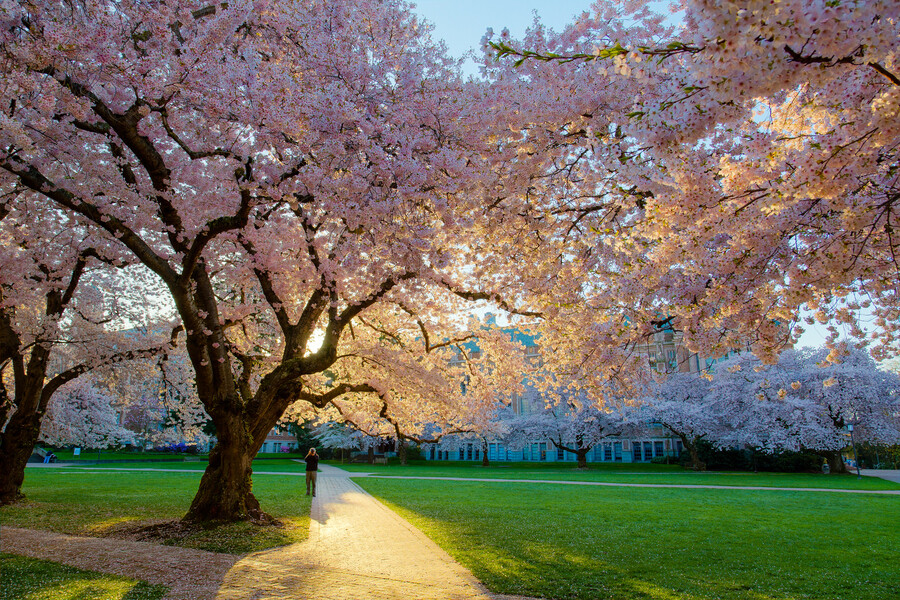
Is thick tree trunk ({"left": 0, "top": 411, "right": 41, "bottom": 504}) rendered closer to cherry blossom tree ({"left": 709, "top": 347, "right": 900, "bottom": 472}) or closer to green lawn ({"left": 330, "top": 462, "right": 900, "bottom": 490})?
green lawn ({"left": 330, "top": 462, "right": 900, "bottom": 490})

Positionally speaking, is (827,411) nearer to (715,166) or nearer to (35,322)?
(715,166)

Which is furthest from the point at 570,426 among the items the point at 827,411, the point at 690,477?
the point at 827,411

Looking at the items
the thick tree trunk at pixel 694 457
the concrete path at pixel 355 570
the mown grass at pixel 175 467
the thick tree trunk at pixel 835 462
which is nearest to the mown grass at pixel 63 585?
the concrete path at pixel 355 570

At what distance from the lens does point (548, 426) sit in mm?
41188

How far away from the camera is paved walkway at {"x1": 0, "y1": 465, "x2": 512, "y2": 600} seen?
17.4 feet

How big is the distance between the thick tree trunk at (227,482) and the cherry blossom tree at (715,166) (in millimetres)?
6338

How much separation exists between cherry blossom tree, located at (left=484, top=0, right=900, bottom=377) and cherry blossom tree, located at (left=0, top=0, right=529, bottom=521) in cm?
118

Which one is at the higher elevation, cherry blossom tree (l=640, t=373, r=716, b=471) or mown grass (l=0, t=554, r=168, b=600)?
cherry blossom tree (l=640, t=373, r=716, b=471)

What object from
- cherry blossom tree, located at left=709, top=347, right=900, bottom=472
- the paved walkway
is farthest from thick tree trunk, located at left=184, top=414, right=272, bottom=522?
cherry blossom tree, located at left=709, top=347, right=900, bottom=472

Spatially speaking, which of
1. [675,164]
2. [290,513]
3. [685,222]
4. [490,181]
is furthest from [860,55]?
[290,513]

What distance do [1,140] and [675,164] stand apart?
836 cm

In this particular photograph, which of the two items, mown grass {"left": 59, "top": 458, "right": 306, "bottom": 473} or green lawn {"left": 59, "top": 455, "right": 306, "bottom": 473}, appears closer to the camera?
mown grass {"left": 59, "top": 458, "right": 306, "bottom": 473}

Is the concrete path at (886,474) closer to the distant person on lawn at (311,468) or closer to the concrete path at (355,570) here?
the distant person on lawn at (311,468)

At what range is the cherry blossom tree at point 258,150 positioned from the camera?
6.22 m
